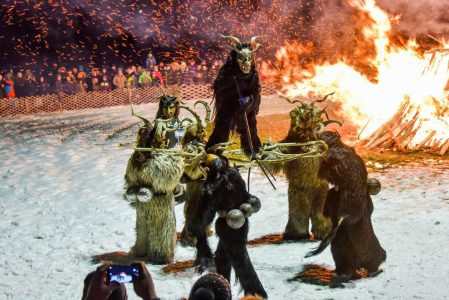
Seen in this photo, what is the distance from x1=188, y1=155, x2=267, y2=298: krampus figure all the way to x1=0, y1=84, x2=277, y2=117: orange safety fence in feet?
56.3

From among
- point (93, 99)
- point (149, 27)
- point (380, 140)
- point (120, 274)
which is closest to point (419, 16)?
point (380, 140)

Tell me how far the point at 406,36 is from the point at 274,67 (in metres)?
8.93

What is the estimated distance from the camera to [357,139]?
13.9 m

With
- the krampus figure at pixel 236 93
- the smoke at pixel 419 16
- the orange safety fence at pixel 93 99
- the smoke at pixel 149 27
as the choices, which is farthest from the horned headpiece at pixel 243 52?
the smoke at pixel 149 27

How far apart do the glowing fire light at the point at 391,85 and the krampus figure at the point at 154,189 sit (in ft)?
22.3

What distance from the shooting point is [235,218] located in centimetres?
488

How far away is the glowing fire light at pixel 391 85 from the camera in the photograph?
491 inches

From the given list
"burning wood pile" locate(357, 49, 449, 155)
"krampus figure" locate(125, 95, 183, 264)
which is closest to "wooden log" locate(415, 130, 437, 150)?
"burning wood pile" locate(357, 49, 449, 155)

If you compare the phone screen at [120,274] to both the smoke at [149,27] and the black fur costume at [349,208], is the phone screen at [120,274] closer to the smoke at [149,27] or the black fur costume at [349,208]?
the black fur costume at [349,208]

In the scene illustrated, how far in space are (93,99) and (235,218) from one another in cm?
1971

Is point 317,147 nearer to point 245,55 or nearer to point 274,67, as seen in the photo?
point 245,55

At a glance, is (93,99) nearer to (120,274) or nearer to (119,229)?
(119,229)

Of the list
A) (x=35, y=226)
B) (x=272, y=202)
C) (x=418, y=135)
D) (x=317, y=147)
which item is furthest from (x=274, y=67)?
(x=317, y=147)

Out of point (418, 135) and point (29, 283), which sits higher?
point (418, 135)
